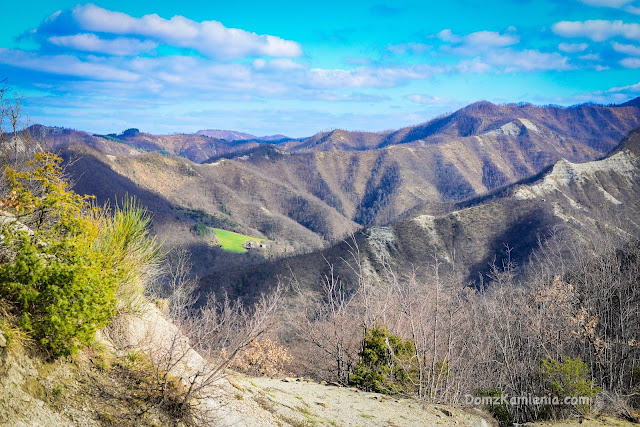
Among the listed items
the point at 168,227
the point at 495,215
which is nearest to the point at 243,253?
the point at 168,227

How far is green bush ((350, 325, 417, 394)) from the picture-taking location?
12117 mm

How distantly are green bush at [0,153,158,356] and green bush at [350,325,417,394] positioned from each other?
7.69 m

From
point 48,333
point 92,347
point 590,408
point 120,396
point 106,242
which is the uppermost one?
point 106,242

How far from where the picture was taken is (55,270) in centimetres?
586

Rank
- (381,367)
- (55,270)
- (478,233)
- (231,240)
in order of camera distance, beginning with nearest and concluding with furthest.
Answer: (55,270) → (381,367) → (478,233) → (231,240)

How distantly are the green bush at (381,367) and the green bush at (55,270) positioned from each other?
7.69 m

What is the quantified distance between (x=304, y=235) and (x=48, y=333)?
135m

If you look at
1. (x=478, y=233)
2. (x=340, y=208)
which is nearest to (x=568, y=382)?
(x=478, y=233)

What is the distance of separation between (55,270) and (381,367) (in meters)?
9.22

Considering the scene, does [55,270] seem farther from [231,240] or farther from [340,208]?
[340,208]

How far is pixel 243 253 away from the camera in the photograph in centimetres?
11400

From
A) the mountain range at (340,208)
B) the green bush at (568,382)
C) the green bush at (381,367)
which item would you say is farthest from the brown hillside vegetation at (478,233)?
the green bush at (381,367)

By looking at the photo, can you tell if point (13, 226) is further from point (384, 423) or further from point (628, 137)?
point (628, 137)

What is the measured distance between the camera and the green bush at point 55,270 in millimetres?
5805
